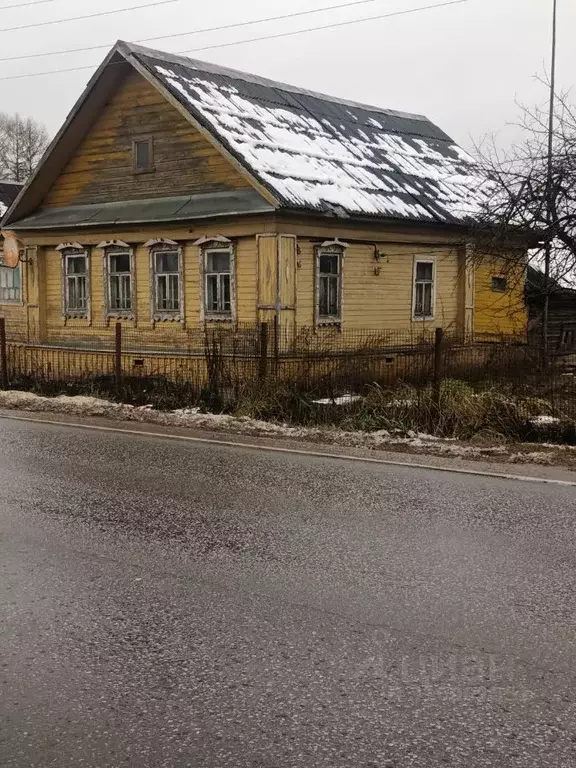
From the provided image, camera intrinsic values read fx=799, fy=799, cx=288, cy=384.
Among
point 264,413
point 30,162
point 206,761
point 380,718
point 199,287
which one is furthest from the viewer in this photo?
point 30,162

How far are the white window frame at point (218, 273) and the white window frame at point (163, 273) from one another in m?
0.63

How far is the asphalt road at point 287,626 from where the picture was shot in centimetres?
333

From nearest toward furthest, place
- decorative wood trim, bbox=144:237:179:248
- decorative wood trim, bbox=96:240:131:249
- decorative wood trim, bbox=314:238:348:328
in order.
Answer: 1. decorative wood trim, bbox=314:238:348:328
2. decorative wood trim, bbox=144:237:179:248
3. decorative wood trim, bbox=96:240:131:249

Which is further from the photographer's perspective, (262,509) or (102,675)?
(262,509)

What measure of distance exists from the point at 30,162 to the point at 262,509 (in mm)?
66215

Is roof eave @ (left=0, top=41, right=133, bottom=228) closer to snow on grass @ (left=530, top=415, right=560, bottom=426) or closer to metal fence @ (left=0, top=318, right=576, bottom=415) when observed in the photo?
metal fence @ (left=0, top=318, right=576, bottom=415)

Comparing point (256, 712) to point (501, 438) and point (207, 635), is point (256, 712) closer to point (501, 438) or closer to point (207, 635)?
point (207, 635)

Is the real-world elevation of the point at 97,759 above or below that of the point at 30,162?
below

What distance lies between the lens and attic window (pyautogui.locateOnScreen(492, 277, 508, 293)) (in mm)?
22047

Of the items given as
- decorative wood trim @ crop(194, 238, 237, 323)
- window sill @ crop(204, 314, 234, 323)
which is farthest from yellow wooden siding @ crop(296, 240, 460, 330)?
window sill @ crop(204, 314, 234, 323)

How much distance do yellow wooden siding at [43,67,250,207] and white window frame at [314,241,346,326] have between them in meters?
2.19

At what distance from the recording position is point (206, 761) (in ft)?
10.4

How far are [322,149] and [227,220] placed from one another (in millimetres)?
3840

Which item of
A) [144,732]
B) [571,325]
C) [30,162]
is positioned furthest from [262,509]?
[30,162]
